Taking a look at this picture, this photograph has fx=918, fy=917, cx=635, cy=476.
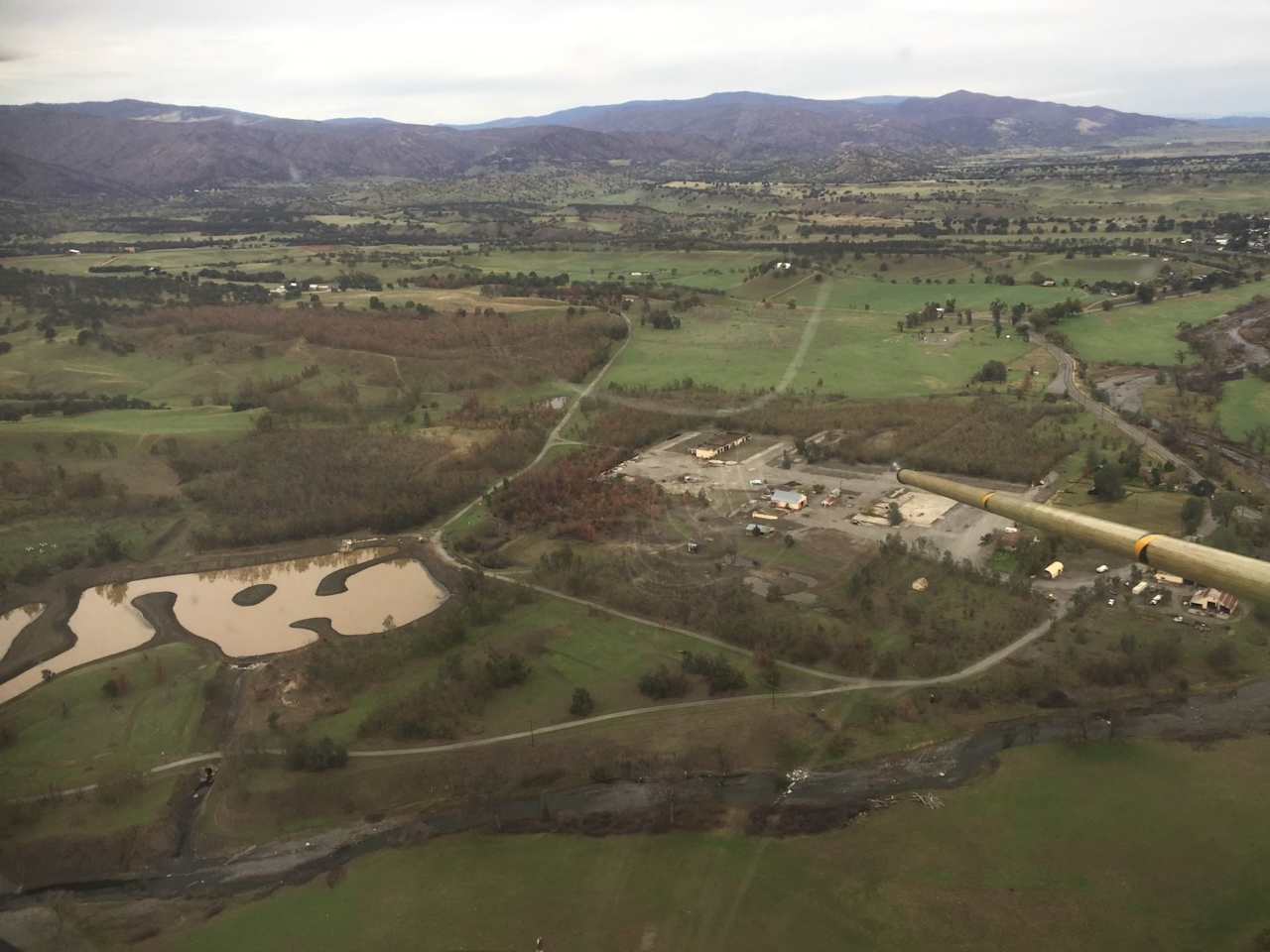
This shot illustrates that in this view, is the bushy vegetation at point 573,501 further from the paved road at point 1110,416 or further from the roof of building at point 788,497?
the paved road at point 1110,416

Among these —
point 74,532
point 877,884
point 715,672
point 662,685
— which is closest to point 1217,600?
point 715,672

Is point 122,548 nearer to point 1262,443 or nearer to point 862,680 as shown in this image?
point 862,680

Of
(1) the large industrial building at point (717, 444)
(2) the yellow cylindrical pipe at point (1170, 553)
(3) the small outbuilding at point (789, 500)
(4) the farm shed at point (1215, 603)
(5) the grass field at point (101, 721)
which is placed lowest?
(5) the grass field at point (101, 721)

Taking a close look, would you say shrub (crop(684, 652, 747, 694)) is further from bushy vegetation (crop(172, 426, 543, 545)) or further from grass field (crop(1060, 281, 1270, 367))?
grass field (crop(1060, 281, 1270, 367))

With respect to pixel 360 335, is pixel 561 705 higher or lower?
lower

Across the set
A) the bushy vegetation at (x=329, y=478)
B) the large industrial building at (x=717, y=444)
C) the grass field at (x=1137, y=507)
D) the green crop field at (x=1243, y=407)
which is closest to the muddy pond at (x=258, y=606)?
the bushy vegetation at (x=329, y=478)

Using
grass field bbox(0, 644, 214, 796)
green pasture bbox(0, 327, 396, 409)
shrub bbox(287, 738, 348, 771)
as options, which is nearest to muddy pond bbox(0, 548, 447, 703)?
grass field bbox(0, 644, 214, 796)

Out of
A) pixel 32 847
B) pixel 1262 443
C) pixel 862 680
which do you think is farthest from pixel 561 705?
pixel 1262 443
